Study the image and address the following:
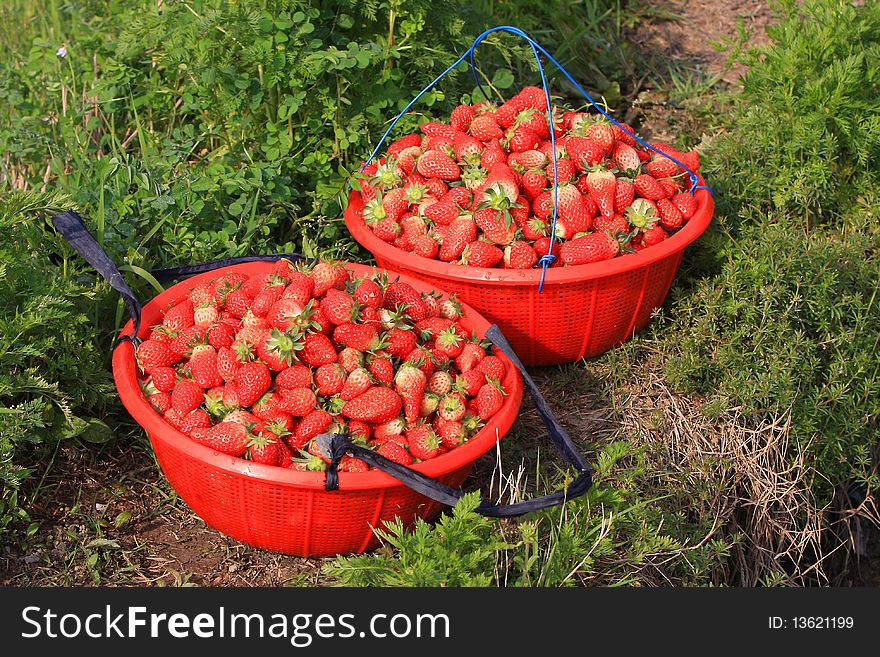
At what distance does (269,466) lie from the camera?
8.19 ft

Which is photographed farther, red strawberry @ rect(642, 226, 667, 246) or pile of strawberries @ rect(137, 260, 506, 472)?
red strawberry @ rect(642, 226, 667, 246)

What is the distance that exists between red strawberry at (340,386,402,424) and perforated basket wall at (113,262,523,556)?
0.18 metres

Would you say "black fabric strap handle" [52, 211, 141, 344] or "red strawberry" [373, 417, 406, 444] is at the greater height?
"black fabric strap handle" [52, 211, 141, 344]

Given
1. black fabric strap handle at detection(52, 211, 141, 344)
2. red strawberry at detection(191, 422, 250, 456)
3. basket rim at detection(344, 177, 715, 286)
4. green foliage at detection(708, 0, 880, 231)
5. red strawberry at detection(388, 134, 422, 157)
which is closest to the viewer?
red strawberry at detection(191, 422, 250, 456)

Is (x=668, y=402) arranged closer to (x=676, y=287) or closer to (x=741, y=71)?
(x=676, y=287)

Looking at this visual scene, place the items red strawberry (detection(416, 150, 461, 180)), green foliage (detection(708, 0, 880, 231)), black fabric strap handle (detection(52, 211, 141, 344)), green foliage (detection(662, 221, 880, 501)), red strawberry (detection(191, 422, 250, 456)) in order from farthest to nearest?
green foliage (detection(708, 0, 880, 231)) < green foliage (detection(662, 221, 880, 501)) < red strawberry (detection(416, 150, 461, 180)) < black fabric strap handle (detection(52, 211, 141, 344)) < red strawberry (detection(191, 422, 250, 456))

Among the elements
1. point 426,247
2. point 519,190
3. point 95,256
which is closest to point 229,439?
point 95,256

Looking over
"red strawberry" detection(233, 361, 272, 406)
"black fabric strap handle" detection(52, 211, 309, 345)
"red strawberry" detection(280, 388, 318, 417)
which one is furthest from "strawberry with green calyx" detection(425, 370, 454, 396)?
"black fabric strap handle" detection(52, 211, 309, 345)

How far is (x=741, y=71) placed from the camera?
5316 mm

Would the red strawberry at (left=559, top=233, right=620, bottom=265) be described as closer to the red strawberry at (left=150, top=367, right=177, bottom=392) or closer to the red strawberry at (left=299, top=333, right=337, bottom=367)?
the red strawberry at (left=299, top=333, right=337, bottom=367)

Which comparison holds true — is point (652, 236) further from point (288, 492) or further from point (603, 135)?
point (288, 492)

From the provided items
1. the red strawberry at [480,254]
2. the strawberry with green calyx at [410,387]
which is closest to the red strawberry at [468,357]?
the strawberry with green calyx at [410,387]

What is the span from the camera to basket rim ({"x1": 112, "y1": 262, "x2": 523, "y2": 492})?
98.0 inches

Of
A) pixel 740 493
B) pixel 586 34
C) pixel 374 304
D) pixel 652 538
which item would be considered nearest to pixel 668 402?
pixel 740 493
